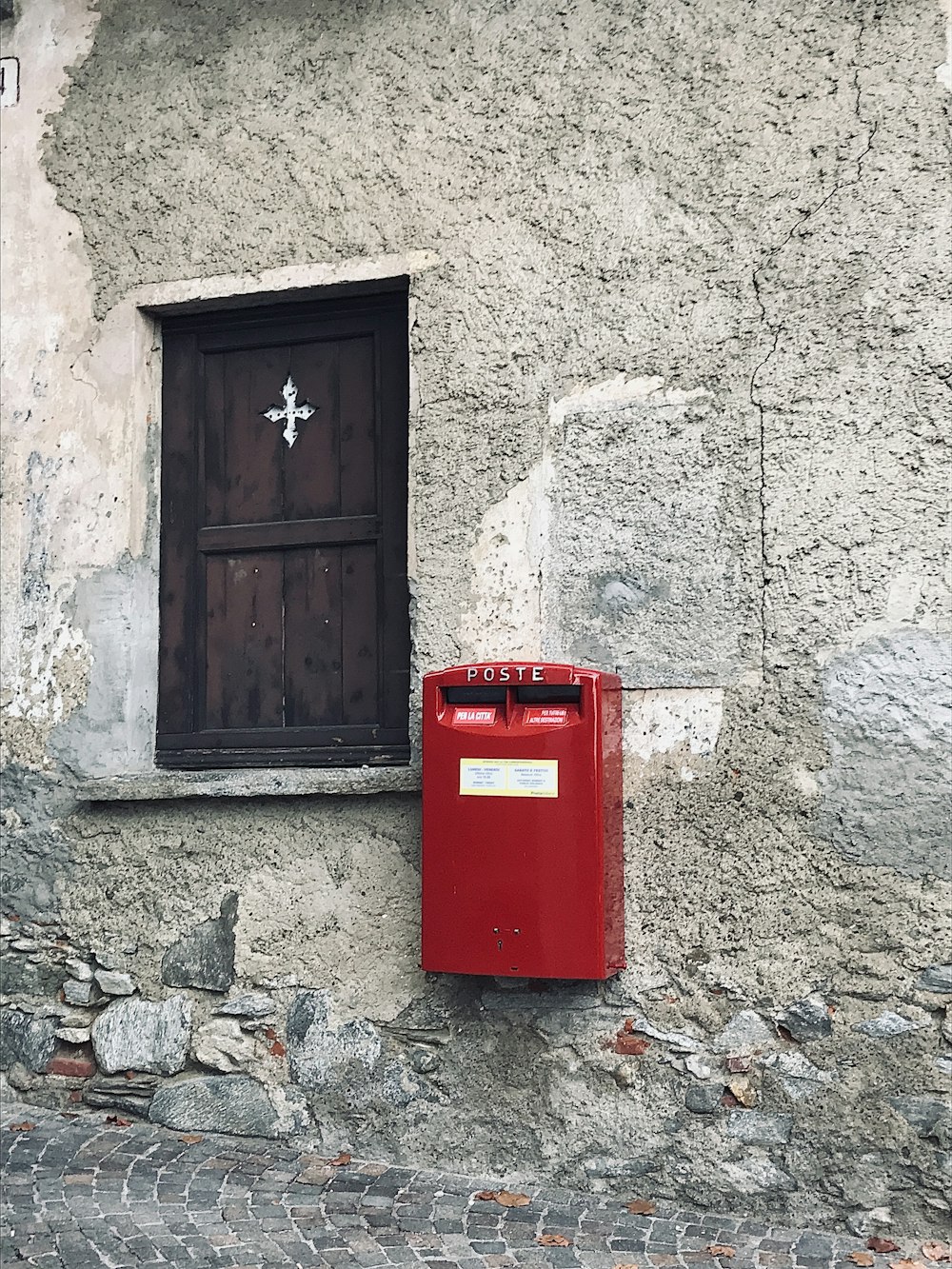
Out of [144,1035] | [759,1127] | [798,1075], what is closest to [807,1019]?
[798,1075]

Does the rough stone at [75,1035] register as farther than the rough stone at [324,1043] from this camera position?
Yes

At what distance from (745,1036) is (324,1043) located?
1339 millimetres

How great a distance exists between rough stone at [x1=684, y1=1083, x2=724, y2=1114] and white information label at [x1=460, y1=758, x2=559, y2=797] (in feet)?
3.13

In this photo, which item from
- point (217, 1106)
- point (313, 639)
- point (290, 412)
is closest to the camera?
point (217, 1106)

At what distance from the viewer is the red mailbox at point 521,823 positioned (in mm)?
3521

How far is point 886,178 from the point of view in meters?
3.71

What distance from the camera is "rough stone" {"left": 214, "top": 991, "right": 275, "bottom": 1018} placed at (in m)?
4.11

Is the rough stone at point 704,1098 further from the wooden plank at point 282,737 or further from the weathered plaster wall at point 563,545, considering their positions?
the wooden plank at point 282,737

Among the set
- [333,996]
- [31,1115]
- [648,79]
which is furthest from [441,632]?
[31,1115]

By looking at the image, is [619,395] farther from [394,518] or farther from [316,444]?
[316,444]

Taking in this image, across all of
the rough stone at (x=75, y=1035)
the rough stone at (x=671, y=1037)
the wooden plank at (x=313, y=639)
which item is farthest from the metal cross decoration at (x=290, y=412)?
the rough stone at (x=671, y=1037)

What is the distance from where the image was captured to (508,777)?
3.58 meters

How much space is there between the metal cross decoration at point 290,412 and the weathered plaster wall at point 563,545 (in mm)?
386

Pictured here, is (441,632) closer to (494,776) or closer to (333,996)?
(494,776)
